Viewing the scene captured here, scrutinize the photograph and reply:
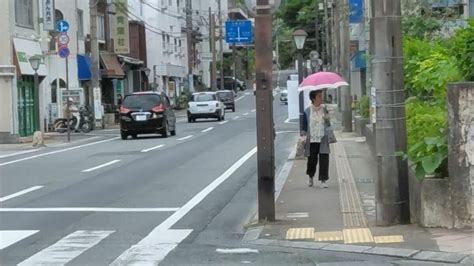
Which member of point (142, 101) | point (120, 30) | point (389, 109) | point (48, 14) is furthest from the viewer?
point (120, 30)

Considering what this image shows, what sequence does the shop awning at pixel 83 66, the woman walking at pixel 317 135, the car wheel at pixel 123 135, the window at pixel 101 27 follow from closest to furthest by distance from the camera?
1. the woman walking at pixel 317 135
2. the car wheel at pixel 123 135
3. the shop awning at pixel 83 66
4. the window at pixel 101 27

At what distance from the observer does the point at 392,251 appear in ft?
30.0

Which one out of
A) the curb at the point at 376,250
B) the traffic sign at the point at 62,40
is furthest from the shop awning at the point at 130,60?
the curb at the point at 376,250

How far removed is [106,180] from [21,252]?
8083mm

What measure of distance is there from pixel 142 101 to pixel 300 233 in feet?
76.8

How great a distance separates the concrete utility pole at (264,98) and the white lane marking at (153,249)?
1196 mm

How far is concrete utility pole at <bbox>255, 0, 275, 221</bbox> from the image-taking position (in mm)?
11109

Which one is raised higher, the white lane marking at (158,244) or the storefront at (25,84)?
the storefront at (25,84)

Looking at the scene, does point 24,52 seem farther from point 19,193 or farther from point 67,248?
point 67,248

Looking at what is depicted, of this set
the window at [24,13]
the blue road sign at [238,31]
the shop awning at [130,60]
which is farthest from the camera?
the shop awning at [130,60]

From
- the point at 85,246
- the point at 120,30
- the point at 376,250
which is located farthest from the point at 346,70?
the point at 376,250

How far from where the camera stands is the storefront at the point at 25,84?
35875mm

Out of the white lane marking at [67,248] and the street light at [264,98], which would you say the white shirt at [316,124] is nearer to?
the street light at [264,98]

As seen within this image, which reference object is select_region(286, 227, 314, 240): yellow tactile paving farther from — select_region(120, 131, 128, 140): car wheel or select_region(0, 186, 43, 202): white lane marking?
select_region(120, 131, 128, 140): car wheel
